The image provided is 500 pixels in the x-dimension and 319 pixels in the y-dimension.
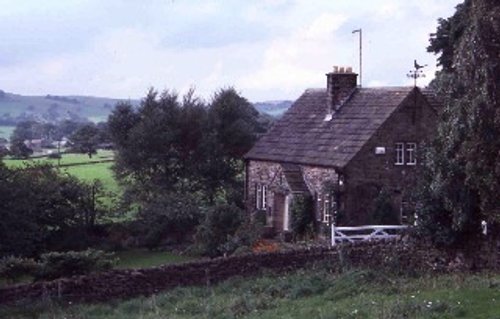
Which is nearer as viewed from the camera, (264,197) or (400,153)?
(400,153)

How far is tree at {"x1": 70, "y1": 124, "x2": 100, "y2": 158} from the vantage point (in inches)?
3391

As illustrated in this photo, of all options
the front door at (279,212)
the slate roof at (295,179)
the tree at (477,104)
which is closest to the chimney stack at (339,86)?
the slate roof at (295,179)

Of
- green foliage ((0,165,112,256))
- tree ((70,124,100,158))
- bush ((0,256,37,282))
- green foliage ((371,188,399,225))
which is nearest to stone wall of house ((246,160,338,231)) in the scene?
green foliage ((371,188,399,225))

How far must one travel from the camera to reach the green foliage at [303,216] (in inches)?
1670

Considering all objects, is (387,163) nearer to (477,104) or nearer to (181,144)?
(181,144)

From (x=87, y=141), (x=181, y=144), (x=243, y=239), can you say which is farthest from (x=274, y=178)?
(x=87, y=141)

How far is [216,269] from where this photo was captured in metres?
26.5

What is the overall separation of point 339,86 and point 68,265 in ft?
74.1

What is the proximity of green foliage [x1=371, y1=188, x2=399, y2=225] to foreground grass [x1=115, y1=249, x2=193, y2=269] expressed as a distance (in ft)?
28.9

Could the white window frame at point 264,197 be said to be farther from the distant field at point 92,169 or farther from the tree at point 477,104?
the tree at point 477,104

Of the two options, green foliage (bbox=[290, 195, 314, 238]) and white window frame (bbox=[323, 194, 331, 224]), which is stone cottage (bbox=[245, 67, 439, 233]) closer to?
white window frame (bbox=[323, 194, 331, 224])

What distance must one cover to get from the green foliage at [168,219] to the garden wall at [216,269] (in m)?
20.4

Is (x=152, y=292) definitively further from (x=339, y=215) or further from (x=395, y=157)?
(x=395, y=157)

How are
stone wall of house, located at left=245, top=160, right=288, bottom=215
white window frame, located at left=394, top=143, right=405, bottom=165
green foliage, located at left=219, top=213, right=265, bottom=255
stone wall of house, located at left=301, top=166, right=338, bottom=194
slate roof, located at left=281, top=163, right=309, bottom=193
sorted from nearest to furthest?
green foliage, located at left=219, top=213, right=265, bottom=255 < stone wall of house, located at left=301, top=166, right=338, bottom=194 < white window frame, located at left=394, top=143, right=405, bottom=165 < slate roof, located at left=281, top=163, right=309, bottom=193 < stone wall of house, located at left=245, top=160, right=288, bottom=215
